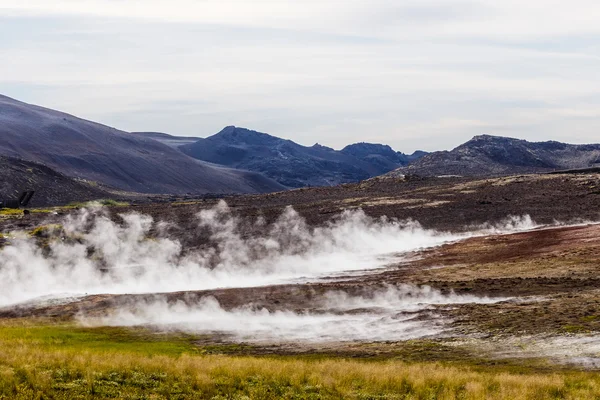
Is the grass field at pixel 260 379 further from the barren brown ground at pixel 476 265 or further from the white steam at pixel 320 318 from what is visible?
the white steam at pixel 320 318

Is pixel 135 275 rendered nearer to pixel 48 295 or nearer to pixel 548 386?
pixel 48 295

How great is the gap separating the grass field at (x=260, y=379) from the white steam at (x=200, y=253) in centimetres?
2893

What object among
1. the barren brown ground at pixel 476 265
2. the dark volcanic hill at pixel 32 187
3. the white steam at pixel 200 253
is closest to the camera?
the barren brown ground at pixel 476 265

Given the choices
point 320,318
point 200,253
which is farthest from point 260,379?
point 200,253

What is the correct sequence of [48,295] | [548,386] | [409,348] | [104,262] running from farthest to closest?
[104,262]
[48,295]
[409,348]
[548,386]

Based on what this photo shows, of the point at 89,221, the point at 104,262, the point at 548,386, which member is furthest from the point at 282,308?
the point at 89,221

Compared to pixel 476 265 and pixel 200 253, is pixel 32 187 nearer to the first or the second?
pixel 200 253

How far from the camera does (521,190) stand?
381ft

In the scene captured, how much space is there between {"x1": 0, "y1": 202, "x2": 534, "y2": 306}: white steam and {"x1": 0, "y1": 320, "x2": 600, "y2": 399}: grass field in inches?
1139

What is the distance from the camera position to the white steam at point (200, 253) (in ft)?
197

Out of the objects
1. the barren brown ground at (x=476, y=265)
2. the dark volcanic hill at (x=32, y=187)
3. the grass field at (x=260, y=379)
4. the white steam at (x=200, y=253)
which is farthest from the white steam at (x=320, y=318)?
the dark volcanic hill at (x=32, y=187)

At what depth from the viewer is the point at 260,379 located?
25688 mm

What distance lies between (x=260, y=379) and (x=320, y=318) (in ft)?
53.9

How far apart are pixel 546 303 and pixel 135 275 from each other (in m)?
36.1
